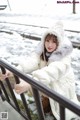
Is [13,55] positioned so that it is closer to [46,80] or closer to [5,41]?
[5,41]

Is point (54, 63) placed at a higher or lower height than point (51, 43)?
lower

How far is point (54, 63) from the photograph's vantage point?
6.59 ft

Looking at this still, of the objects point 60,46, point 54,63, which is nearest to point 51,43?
point 60,46

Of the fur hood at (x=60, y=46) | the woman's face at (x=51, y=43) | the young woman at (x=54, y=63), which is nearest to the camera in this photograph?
the young woman at (x=54, y=63)

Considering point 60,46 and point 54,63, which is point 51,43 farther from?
point 54,63

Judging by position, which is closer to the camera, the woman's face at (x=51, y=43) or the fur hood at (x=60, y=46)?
the fur hood at (x=60, y=46)

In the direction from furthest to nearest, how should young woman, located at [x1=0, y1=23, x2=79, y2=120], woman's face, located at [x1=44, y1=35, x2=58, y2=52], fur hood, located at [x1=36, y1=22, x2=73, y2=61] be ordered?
woman's face, located at [x1=44, y1=35, x2=58, y2=52], fur hood, located at [x1=36, y1=22, x2=73, y2=61], young woman, located at [x1=0, y1=23, x2=79, y2=120]

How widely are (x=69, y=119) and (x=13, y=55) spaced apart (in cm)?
311

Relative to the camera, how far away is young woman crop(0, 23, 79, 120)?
1.88 meters

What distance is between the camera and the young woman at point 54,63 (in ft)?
6.17

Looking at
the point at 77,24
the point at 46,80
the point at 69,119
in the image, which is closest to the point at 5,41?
the point at 77,24

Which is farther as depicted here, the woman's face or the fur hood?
the woman's face

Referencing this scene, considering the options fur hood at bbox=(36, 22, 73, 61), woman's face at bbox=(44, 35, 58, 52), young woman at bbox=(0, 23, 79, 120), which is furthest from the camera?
woman's face at bbox=(44, 35, 58, 52)

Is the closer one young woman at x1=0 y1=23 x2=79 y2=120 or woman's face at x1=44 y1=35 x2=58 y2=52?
young woman at x1=0 y1=23 x2=79 y2=120
